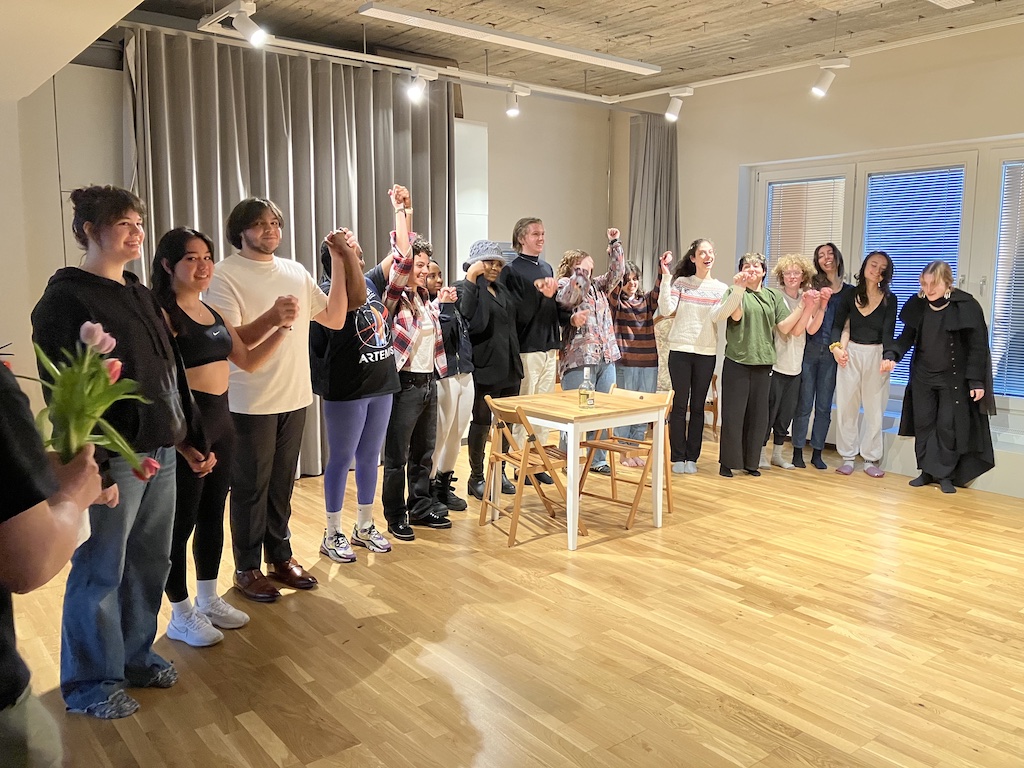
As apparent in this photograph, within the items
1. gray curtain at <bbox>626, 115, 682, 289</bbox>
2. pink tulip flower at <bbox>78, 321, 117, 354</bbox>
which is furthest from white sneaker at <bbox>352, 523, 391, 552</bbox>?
gray curtain at <bbox>626, 115, 682, 289</bbox>

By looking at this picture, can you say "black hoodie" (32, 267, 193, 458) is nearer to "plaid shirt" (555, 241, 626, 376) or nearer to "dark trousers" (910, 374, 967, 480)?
"plaid shirt" (555, 241, 626, 376)

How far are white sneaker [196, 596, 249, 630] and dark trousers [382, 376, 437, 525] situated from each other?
1146 millimetres

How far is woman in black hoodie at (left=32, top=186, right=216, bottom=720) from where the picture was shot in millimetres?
2314

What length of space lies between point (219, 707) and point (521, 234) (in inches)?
123

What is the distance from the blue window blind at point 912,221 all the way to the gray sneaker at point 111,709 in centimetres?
582

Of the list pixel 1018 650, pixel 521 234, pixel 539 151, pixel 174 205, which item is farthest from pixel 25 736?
pixel 539 151

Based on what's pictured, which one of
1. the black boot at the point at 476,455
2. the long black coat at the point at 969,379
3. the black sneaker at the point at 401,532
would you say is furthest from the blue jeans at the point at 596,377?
the long black coat at the point at 969,379

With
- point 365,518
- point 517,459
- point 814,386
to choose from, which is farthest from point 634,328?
point 365,518

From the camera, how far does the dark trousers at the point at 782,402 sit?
5914 millimetres

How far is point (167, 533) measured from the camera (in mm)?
2664

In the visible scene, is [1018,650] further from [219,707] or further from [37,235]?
[37,235]

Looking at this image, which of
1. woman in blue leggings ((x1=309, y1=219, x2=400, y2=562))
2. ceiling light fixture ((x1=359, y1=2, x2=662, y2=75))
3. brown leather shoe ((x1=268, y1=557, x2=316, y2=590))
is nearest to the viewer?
brown leather shoe ((x1=268, y1=557, x2=316, y2=590))

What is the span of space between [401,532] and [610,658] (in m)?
1.57

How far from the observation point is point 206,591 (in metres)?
3.16
